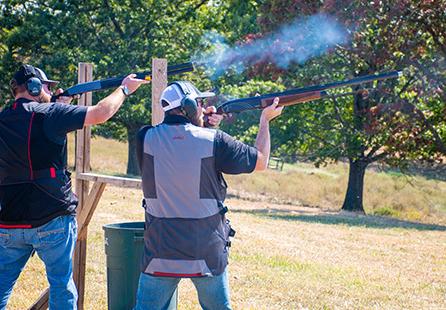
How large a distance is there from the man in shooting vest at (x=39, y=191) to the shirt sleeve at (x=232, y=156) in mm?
825

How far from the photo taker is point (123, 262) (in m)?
6.01

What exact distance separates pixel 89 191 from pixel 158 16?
23.0 meters

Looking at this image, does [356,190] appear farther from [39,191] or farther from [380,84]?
[39,191]

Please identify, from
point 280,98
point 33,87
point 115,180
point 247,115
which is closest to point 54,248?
point 33,87

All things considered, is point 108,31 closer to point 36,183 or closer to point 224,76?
point 224,76

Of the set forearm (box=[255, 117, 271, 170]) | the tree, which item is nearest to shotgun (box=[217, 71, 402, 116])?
forearm (box=[255, 117, 271, 170])

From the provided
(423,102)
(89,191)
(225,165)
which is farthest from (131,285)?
(423,102)

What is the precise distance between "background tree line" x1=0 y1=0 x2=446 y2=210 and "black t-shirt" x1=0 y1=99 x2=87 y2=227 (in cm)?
1201

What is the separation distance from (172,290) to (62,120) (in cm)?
133

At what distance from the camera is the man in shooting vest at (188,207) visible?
4637mm

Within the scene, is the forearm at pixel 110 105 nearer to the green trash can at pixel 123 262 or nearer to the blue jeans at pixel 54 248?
the blue jeans at pixel 54 248

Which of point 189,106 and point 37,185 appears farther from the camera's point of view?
point 37,185

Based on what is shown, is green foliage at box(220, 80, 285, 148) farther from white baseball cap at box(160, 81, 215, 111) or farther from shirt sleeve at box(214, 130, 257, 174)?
shirt sleeve at box(214, 130, 257, 174)

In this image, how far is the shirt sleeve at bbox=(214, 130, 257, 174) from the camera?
4.70m
